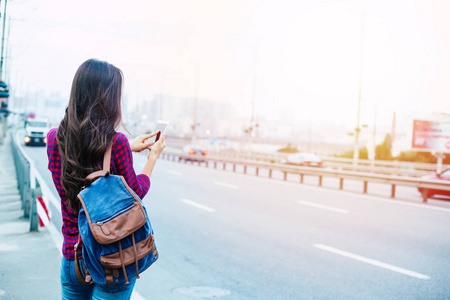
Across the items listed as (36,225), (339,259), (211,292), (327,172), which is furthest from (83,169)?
(327,172)

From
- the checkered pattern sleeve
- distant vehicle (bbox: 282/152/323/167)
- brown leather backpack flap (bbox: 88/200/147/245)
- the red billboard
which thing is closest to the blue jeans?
brown leather backpack flap (bbox: 88/200/147/245)

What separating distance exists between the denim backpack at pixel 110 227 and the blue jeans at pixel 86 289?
0.25 feet

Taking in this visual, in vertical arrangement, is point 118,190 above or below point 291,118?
below

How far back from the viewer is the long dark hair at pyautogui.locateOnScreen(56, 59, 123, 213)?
197 cm

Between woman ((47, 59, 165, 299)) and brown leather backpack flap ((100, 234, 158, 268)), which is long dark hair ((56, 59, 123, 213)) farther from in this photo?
brown leather backpack flap ((100, 234, 158, 268))

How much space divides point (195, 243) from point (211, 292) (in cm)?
256

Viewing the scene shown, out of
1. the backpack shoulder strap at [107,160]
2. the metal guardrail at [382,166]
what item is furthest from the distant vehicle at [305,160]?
the backpack shoulder strap at [107,160]

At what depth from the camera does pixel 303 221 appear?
10211mm

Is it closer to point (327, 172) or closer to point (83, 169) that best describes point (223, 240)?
point (83, 169)

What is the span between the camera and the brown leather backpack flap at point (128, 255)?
74.4 inches

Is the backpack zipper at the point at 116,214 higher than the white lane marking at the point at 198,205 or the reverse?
higher

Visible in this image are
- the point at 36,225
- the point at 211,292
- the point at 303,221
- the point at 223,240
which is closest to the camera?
the point at 211,292

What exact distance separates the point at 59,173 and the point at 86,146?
0.30m

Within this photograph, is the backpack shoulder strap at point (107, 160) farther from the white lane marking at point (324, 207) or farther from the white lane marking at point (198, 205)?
the white lane marking at point (324, 207)
